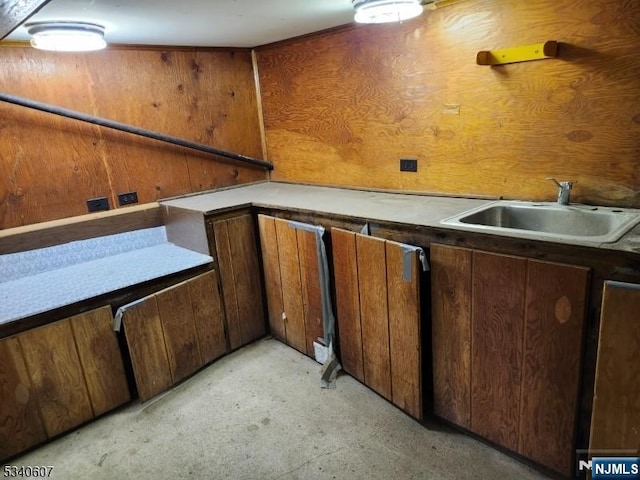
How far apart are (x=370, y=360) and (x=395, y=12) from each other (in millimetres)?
1605

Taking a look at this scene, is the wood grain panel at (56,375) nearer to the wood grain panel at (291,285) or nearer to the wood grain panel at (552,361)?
the wood grain panel at (291,285)

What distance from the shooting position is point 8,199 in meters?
2.26

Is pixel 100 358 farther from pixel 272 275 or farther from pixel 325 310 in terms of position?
pixel 325 310

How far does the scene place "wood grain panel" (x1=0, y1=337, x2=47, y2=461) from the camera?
1.78 m

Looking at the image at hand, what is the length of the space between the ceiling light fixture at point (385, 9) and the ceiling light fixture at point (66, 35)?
1.22 metres

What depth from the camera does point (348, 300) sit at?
212cm

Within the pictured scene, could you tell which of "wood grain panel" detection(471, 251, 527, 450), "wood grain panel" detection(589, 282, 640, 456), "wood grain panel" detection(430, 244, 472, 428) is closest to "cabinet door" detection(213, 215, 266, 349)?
"wood grain panel" detection(430, 244, 472, 428)

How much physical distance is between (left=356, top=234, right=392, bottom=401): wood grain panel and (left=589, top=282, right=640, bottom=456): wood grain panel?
83 cm

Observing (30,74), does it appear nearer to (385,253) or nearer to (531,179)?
(385,253)

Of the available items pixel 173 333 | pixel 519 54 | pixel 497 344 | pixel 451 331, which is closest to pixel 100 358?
pixel 173 333

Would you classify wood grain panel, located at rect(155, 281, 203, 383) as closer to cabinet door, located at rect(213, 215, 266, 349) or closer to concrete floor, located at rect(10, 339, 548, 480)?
concrete floor, located at rect(10, 339, 548, 480)

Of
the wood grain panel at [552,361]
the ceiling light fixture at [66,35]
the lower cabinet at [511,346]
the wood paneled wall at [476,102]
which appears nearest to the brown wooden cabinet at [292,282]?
the wood paneled wall at [476,102]

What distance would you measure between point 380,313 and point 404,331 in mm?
148

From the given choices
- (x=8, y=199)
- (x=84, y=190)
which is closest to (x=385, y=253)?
(x=84, y=190)
